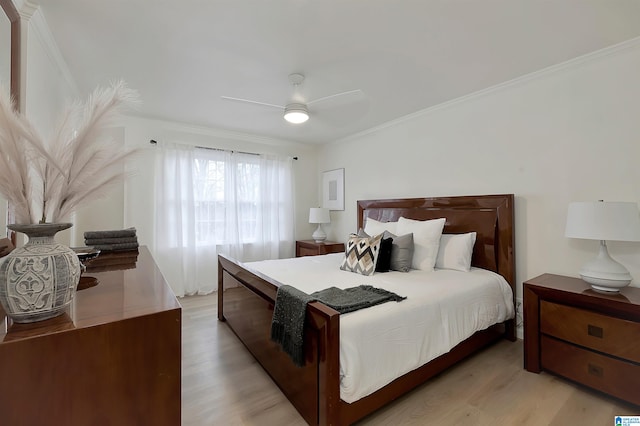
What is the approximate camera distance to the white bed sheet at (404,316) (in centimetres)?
149

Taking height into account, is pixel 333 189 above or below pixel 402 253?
above

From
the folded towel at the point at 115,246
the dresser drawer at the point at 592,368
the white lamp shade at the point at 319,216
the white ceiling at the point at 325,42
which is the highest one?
the white ceiling at the point at 325,42

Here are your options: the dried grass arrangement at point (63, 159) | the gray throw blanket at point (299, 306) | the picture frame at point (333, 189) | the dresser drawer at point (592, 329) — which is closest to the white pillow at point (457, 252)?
the dresser drawer at point (592, 329)

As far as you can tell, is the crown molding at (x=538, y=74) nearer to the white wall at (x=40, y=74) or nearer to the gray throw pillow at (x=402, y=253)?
the gray throw pillow at (x=402, y=253)

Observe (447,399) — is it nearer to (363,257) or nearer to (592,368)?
(592,368)

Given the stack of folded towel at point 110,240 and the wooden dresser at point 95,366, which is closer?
the wooden dresser at point 95,366

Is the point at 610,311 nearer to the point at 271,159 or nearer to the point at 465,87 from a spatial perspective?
the point at 465,87

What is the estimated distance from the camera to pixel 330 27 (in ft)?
6.29

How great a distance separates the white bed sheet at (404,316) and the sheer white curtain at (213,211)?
173 cm

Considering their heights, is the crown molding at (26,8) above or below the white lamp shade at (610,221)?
above

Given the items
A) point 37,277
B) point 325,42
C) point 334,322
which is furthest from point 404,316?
point 325,42

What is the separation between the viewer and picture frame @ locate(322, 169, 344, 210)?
481 centimetres

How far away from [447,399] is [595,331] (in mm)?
1114

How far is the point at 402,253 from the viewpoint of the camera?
8.93 feet
